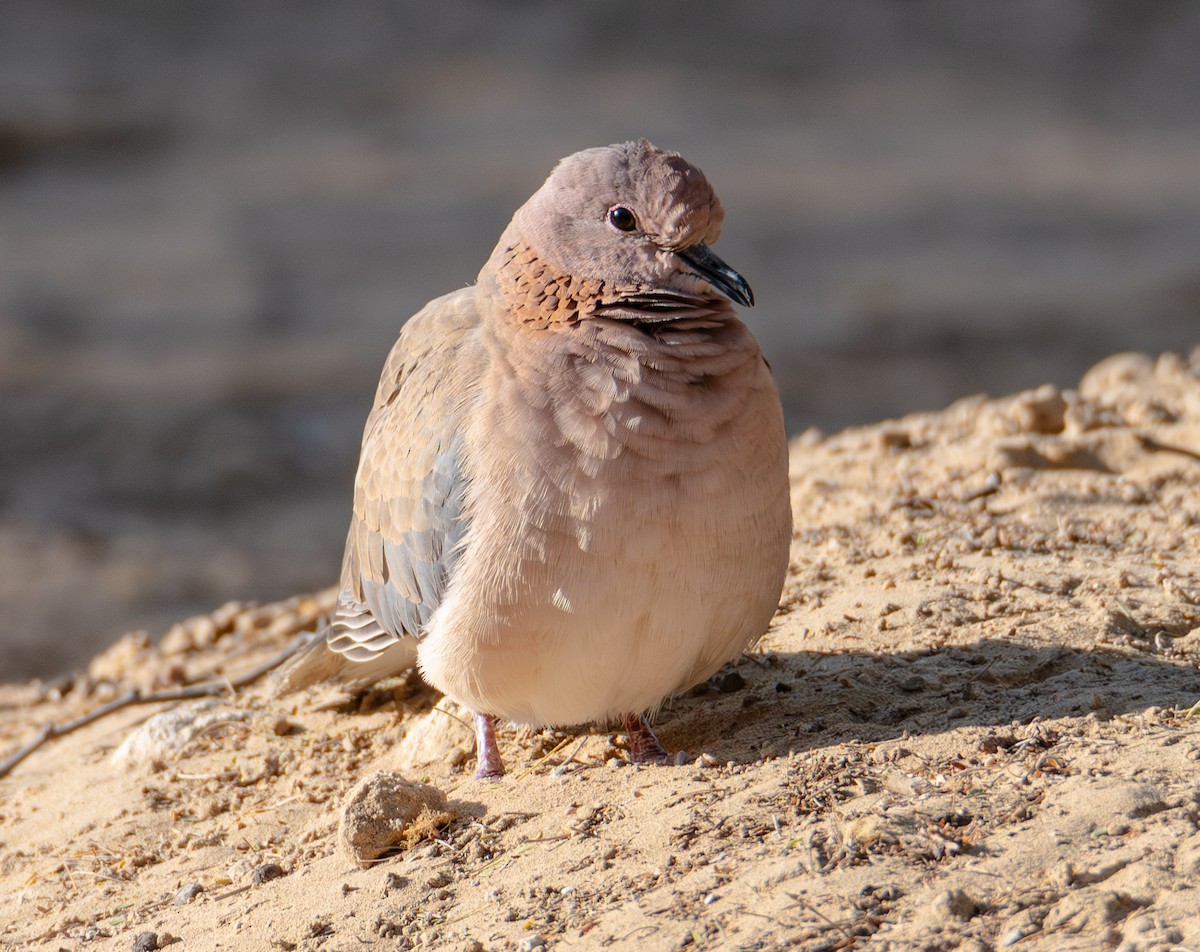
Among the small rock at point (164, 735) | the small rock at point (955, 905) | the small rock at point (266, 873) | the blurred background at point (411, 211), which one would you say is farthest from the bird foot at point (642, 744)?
the blurred background at point (411, 211)

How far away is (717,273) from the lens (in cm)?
388

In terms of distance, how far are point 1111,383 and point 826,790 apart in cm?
385

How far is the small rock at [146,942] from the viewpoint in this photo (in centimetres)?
369

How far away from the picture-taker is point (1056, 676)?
4070mm

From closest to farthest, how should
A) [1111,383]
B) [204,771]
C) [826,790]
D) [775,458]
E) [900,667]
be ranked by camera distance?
[826,790], [775,458], [900,667], [204,771], [1111,383]

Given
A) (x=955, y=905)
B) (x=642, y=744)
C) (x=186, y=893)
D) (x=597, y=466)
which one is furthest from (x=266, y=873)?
(x=955, y=905)

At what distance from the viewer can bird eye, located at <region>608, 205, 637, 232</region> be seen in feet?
12.9

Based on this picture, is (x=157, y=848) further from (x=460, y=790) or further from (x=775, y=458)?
(x=775, y=458)

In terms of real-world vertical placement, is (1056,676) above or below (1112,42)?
below

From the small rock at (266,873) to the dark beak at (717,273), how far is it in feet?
6.48

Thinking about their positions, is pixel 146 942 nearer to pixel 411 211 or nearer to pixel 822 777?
pixel 822 777

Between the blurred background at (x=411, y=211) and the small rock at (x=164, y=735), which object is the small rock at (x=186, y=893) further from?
the blurred background at (x=411, y=211)

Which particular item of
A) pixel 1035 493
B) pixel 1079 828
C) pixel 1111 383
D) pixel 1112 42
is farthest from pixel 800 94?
pixel 1079 828

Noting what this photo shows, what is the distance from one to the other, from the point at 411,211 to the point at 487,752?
35.4ft
